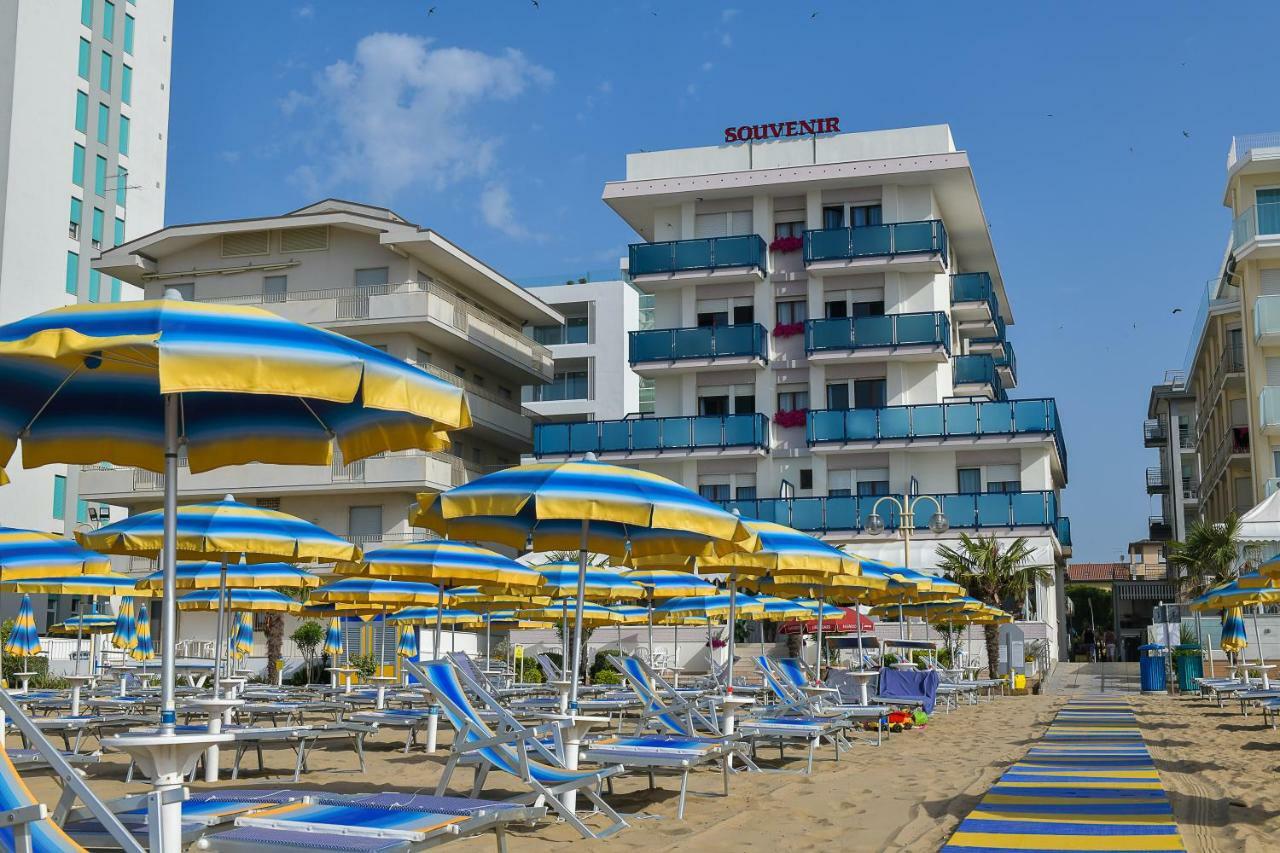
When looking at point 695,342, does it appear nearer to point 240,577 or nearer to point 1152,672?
point 1152,672

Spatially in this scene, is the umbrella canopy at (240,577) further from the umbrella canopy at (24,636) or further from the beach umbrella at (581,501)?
the umbrella canopy at (24,636)

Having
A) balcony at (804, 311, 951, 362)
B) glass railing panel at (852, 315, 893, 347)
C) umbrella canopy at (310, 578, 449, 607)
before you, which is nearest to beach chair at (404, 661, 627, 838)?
umbrella canopy at (310, 578, 449, 607)

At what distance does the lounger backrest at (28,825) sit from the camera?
4.49 metres

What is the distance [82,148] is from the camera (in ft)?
173

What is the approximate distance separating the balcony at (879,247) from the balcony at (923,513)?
7220mm

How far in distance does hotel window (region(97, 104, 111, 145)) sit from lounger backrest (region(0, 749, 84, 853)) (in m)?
54.1

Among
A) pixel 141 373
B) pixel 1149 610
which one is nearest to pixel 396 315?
pixel 141 373

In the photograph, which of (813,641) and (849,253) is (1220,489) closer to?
(849,253)

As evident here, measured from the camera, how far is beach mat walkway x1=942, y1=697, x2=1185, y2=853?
789 cm

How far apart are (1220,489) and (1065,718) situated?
117 ft

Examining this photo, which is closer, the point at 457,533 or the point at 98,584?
the point at 457,533

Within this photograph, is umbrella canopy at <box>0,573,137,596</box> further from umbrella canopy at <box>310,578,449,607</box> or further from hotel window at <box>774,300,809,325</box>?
hotel window at <box>774,300,809,325</box>

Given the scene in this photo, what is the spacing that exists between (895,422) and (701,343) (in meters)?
6.71

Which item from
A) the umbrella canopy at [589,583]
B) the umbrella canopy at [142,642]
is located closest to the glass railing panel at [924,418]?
the umbrella canopy at [589,583]
